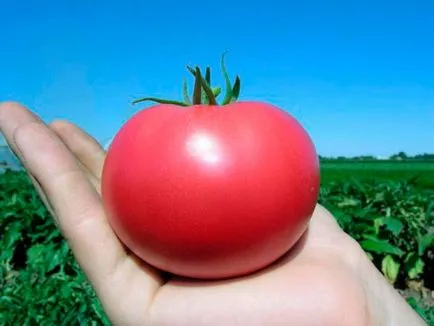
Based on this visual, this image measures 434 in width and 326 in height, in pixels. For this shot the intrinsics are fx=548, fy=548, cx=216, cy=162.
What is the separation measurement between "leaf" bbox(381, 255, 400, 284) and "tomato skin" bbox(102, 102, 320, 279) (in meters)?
3.05

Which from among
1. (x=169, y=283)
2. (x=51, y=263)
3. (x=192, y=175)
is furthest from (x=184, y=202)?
(x=51, y=263)

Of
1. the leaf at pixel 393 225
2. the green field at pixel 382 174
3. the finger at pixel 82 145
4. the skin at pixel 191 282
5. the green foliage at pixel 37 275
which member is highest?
the finger at pixel 82 145

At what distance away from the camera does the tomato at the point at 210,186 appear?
1352 mm

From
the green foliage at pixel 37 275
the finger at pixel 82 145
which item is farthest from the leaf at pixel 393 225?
the finger at pixel 82 145

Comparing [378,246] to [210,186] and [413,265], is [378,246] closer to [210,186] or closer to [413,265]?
[413,265]

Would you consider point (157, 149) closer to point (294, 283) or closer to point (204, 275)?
point (204, 275)

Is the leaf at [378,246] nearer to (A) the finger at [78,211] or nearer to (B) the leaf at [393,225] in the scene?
(B) the leaf at [393,225]

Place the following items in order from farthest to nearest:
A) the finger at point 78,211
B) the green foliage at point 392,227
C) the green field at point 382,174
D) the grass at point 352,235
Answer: the green field at point 382,174 < the green foliage at point 392,227 < the grass at point 352,235 < the finger at point 78,211

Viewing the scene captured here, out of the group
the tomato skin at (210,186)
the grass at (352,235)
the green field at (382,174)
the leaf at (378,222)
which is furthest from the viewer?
the green field at (382,174)

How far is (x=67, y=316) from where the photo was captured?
2.72 meters

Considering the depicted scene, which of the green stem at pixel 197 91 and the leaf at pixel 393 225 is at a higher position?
the green stem at pixel 197 91

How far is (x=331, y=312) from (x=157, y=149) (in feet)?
2.08

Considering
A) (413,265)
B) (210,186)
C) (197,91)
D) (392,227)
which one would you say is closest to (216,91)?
(197,91)

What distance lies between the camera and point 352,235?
168 inches
